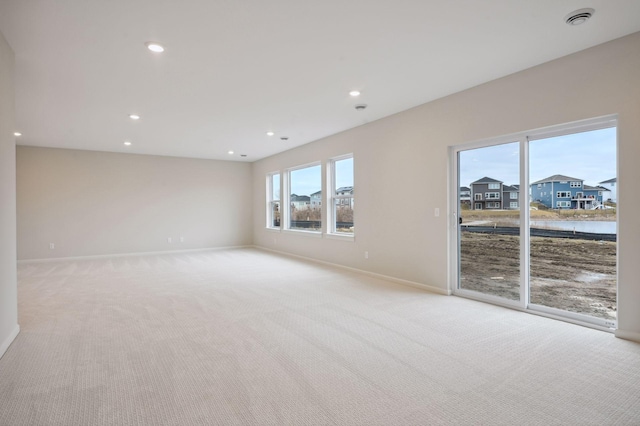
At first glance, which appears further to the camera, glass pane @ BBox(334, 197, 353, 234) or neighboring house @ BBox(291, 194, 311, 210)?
neighboring house @ BBox(291, 194, 311, 210)

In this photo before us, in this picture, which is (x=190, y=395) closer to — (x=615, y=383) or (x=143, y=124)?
(x=615, y=383)

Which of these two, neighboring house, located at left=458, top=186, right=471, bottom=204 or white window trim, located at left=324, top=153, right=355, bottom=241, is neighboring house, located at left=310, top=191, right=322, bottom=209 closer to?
white window trim, located at left=324, top=153, right=355, bottom=241

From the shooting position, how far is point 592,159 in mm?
3244

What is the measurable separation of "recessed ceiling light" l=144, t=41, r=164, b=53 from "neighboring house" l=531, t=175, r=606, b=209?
395 centimetres

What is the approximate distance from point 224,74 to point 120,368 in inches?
113

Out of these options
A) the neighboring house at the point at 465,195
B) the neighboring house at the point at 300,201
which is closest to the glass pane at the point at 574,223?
the neighboring house at the point at 465,195

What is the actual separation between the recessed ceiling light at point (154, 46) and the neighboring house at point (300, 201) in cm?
485

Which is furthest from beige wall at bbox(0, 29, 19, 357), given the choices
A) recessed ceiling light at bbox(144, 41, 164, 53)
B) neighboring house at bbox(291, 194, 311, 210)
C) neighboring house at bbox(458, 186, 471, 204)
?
neighboring house at bbox(291, 194, 311, 210)

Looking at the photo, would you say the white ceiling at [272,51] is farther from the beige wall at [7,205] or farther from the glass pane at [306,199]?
the glass pane at [306,199]

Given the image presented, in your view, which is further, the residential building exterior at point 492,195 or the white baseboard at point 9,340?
the residential building exterior at point 492,195

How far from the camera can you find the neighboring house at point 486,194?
3965 mm

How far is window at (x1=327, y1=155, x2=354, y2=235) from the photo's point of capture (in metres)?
6.28

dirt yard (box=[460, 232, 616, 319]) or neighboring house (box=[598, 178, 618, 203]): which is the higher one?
neighboring house (box=[598, 178, 618, 203])

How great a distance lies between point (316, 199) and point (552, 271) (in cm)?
458
